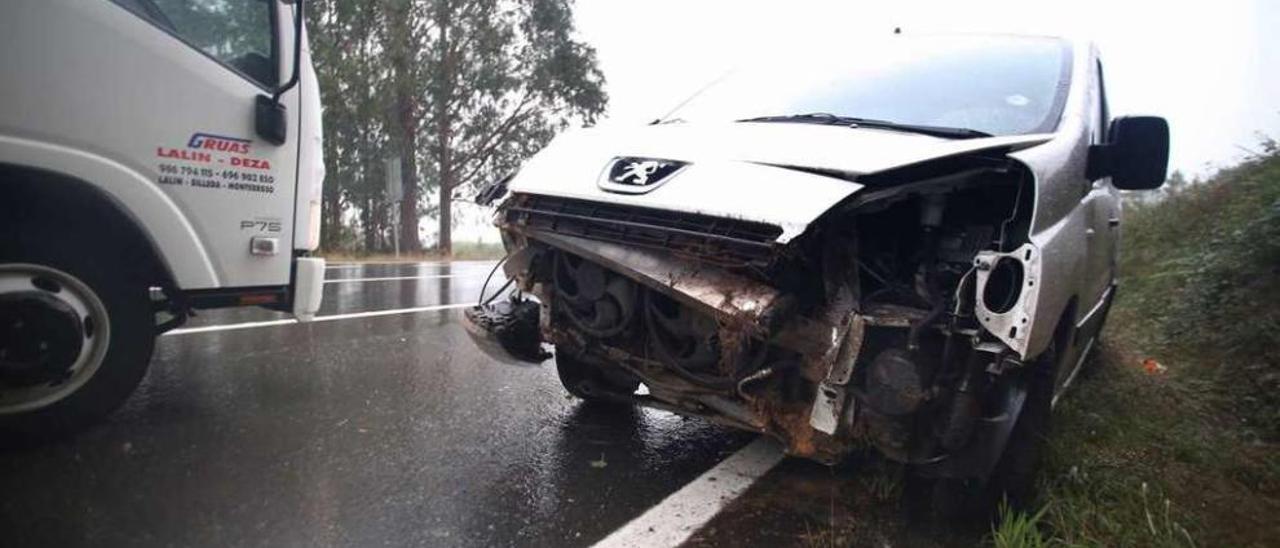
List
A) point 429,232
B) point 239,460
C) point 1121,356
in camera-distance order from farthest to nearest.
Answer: point 429,232, point 1121,356, point 239,460

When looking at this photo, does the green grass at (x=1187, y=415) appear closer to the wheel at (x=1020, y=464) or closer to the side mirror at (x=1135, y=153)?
the wheel at (x=1020, y=464)

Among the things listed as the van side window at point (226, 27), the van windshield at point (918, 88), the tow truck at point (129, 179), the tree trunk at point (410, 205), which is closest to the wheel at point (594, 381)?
the van windshield at point (918, 88)

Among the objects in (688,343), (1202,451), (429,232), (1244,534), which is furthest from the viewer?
(429,232)

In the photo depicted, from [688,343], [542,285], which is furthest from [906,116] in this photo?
[542,285]

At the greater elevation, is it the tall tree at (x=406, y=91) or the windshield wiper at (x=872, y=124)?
the tall tree at (x=406, y=91)

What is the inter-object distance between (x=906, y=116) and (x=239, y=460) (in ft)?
10.2

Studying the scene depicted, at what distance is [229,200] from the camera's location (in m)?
3.48

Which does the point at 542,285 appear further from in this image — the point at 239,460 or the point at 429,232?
the point at 429,232

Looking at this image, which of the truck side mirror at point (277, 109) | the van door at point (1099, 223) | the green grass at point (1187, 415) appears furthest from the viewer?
the truck side mirror at point (277, 109)

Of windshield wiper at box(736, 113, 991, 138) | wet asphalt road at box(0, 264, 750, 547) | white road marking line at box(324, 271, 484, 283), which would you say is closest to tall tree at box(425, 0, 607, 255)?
white road marking line at box(324, 271, 484, 283)

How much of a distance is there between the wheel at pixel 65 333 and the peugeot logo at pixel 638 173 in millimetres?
2139

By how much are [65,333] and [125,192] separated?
23.9 inches

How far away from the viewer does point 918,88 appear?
339 centimetres

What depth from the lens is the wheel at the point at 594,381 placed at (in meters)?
3.41
